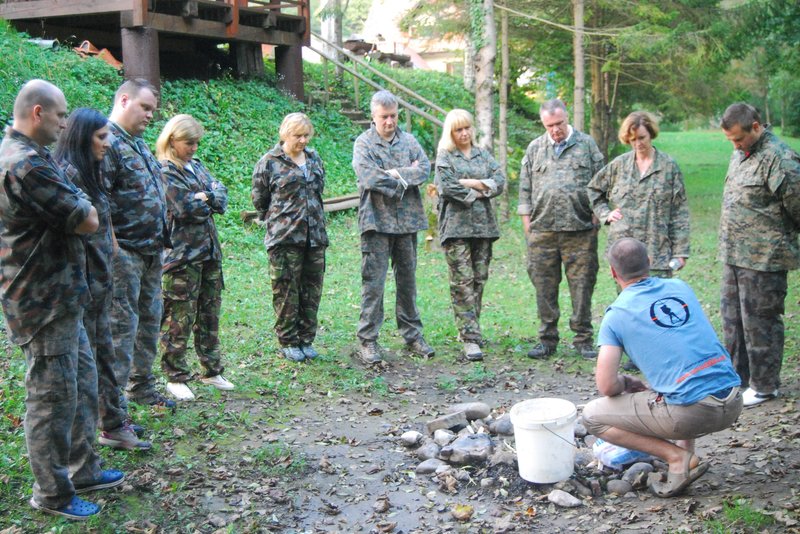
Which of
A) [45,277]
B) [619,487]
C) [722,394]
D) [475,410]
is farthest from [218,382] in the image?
[722,394]

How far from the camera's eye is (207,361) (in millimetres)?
6543

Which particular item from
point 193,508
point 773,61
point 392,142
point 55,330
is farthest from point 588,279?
point 773,61

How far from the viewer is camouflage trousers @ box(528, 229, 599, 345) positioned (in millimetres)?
7586

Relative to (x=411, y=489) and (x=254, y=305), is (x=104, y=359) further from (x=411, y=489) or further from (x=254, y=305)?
(x=254, y=305)

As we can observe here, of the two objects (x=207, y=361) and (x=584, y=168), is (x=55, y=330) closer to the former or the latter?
(x=207, y=361)

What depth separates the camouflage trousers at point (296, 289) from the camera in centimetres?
714

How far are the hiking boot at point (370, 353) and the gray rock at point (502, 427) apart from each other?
1.87 m

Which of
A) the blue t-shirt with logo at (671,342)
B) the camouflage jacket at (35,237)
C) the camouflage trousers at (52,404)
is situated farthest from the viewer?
the blue t-shirt with logo at (671,342)

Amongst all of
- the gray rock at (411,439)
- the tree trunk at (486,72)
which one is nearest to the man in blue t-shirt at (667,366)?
the gray rock at (411,439)

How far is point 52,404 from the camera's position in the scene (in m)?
4.17

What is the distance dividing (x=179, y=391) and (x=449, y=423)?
6.88 feet

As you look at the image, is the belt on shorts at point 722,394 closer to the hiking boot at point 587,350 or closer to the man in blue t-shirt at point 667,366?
the man in blue t-shirt at point 667,366

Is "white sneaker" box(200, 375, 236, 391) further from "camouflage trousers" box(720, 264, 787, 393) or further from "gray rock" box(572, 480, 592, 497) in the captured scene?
"camouflage trousers" box(720, 264, 787, 393)

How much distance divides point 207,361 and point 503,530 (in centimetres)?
309
